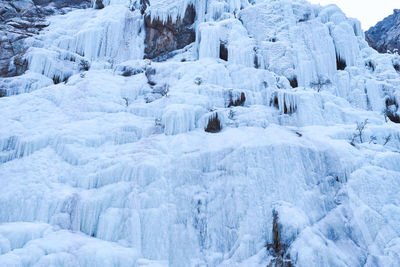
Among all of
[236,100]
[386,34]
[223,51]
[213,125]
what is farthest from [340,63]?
[386,34]

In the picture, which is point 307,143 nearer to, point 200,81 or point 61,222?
point 200,81

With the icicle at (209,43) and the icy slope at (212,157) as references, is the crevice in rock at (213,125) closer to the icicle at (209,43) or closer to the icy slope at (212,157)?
the icy slope at (212,157)

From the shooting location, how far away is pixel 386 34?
33.1 m

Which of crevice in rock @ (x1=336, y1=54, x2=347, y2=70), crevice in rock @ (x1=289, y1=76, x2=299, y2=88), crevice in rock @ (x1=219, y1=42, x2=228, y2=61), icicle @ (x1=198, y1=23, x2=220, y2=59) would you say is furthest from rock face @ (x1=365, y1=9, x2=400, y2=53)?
icicle @ (x1=198, y1=23, x2=220, y2=59)

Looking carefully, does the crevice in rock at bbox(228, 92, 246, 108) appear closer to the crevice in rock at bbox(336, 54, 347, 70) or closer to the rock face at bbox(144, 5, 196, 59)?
the crevice in rock at bbox(336, 54, 347, 70)

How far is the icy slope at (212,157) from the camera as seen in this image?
8.06 metres

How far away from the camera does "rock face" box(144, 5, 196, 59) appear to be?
2003cm

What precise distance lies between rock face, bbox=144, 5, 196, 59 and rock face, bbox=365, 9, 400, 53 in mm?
16461

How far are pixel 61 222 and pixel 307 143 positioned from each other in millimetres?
8784

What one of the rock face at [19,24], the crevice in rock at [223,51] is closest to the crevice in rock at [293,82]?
the crevice in rock at [223,51]

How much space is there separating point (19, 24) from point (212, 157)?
65.9 feet

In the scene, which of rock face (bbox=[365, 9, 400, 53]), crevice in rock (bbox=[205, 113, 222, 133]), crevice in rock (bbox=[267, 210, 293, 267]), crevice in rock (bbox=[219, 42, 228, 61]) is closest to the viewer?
crevice in rock (bbox=[267, 210, 293, 267])

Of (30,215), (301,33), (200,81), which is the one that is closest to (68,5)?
(200,81)

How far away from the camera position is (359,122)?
496 inches
